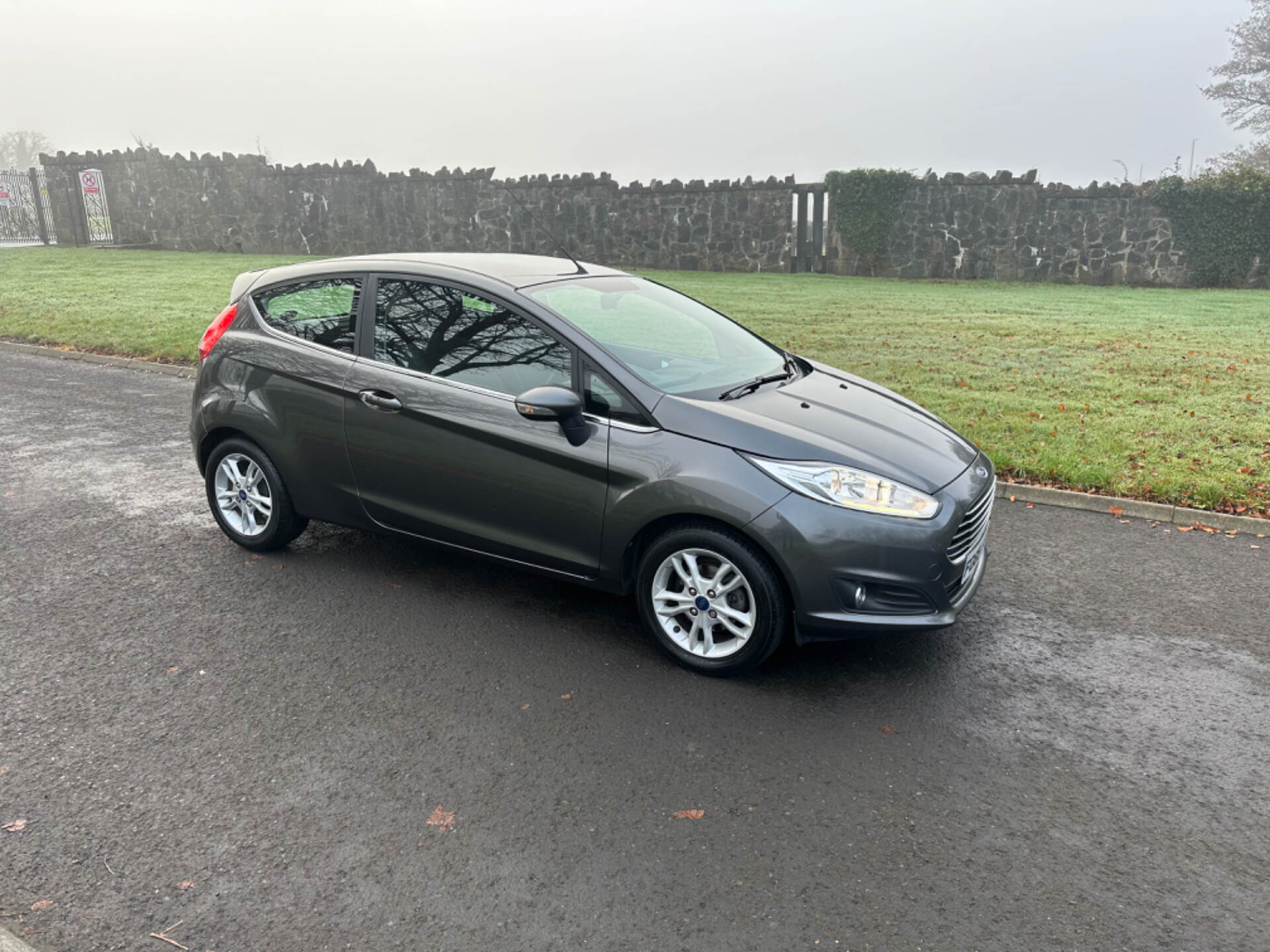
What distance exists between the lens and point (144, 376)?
1080 centimetres

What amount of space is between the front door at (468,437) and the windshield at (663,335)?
28 centimetres

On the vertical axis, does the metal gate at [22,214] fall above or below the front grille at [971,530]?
above

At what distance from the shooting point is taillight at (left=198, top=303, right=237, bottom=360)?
5.56 metres

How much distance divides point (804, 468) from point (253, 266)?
22.3m

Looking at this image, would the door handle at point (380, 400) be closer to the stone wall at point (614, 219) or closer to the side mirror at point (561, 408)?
the side mirror at point (561, 408)

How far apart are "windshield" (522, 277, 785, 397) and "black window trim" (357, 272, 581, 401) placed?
0.41 ft

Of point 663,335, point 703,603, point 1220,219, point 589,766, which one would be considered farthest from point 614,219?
point 589,766

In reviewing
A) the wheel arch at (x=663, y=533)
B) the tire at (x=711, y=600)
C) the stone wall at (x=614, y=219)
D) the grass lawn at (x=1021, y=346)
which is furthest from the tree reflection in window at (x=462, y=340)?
Result: the stone wall at (x=614, y=219)

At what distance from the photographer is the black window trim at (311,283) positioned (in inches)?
198

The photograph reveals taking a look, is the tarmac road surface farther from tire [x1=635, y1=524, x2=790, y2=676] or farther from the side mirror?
the side mirror

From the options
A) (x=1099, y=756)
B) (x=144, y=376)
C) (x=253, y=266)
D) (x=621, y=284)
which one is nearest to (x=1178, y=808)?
(x=1099, y=756)

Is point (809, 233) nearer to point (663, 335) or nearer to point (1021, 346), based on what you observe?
point (1021, 346)

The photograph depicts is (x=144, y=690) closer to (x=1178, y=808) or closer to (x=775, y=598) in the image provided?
(x=775, y=598)

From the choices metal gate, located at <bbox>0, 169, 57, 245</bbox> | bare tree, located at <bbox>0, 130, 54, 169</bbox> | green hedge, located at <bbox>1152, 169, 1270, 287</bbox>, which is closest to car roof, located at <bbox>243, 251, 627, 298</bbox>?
green hedge, located at <bbox>1152, 169, 1270, 287</bbox>
